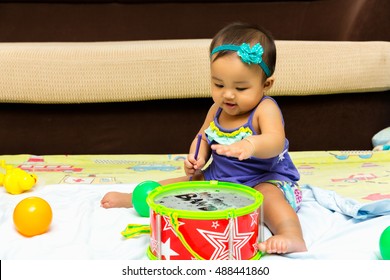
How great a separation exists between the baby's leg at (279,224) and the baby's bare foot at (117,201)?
1.01ft

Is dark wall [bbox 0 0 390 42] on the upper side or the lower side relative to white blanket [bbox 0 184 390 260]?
upper

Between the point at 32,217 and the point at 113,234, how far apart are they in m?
0.17

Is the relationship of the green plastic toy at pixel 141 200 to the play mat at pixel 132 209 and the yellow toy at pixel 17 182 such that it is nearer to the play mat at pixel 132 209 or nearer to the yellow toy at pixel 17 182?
the play mat at pixel 132 209

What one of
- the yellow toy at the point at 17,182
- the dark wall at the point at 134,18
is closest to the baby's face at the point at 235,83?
the yellow toy at the point at 17,182

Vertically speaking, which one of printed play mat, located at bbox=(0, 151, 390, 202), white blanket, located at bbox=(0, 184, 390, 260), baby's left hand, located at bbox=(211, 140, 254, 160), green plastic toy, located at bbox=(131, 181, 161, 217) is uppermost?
Answer: baby's left hand, located at bbox=(211, 140, 254, 160)

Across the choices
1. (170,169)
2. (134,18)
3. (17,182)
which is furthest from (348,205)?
(134,18)

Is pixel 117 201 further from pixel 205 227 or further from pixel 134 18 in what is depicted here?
pixel 134 18

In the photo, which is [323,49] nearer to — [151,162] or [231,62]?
[151,162]

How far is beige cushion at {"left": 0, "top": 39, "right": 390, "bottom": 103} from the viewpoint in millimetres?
1852

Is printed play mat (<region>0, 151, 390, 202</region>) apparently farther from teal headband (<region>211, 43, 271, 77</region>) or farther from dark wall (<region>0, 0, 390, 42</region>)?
dark wall (<region>0, 0, 390, 42</region>)

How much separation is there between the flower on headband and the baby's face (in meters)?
0.01

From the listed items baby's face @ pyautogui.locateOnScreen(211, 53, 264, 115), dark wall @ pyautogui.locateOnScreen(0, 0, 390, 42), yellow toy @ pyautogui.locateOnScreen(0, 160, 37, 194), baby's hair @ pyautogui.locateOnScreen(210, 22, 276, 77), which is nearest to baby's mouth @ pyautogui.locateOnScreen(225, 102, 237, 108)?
baby's face @ pyautogui.locateOnScreen(211, 53, 264, 115)

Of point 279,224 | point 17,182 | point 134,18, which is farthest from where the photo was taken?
point 134,18

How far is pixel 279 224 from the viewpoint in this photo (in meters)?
1.16
